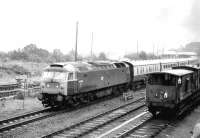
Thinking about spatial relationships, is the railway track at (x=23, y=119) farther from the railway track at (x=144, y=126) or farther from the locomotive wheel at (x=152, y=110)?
the locomotive wheel at (x=152, y=110)

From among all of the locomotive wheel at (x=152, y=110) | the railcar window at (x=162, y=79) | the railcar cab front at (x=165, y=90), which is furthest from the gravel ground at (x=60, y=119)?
the railcar window at (x=162, y=79)

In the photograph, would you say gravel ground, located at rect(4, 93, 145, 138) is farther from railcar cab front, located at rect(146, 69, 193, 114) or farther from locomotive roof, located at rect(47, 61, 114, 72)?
railcar cab front, located at rect(146, 69, 193, 114)

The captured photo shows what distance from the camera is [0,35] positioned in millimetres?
73938

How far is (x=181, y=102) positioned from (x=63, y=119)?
718cm

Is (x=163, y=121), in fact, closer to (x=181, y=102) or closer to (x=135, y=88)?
(x=181, y=102)

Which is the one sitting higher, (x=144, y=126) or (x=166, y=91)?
(x=166, y=91)

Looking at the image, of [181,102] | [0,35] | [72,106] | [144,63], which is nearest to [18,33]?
[0,35]

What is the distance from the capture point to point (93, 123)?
51.8 ft

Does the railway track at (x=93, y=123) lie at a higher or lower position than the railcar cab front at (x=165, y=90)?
lower

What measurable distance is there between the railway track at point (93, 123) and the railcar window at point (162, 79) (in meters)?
2.93

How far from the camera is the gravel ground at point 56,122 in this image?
1362 cm

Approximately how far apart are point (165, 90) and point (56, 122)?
21.2 feet

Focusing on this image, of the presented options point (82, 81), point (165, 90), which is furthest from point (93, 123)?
point (82, 81)

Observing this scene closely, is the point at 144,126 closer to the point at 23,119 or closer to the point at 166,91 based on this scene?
the point at 166,91
